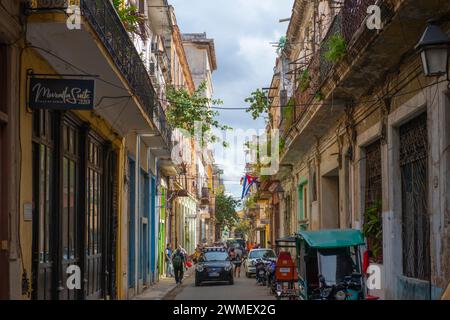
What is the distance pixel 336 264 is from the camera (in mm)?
13172

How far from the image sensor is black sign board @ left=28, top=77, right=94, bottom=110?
10844 mm

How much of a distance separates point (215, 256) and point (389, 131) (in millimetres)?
15986

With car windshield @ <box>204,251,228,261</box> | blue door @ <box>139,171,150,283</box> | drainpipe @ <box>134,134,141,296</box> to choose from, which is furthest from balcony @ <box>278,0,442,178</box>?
car windshield @ <box>204,251,228,261</box>

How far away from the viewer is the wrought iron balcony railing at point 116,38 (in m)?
10.6

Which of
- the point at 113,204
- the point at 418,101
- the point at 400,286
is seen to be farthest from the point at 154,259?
the point at 418,101

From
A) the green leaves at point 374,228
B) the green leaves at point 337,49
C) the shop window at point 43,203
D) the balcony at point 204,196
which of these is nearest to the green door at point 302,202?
the green leaves at point 374,228

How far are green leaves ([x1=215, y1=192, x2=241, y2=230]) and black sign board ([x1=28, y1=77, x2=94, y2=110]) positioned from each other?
88.7 meters

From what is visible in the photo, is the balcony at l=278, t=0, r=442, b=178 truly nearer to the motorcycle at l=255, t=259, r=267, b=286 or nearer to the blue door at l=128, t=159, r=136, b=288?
the blue door at l=128, t=159, r=136, b=288

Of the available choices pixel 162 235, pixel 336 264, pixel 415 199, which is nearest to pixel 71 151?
pixel 336 264

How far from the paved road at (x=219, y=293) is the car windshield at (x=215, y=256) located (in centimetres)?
111

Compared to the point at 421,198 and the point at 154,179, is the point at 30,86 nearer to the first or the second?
the point at 421,198

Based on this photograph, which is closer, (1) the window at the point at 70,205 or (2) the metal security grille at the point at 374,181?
(1) the window at the point at 70,205

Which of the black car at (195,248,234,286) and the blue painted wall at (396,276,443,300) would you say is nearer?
the blue painted wall at (396,276,443,300)

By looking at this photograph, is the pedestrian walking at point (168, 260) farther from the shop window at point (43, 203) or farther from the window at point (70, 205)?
the shop window at point (43, 203)
